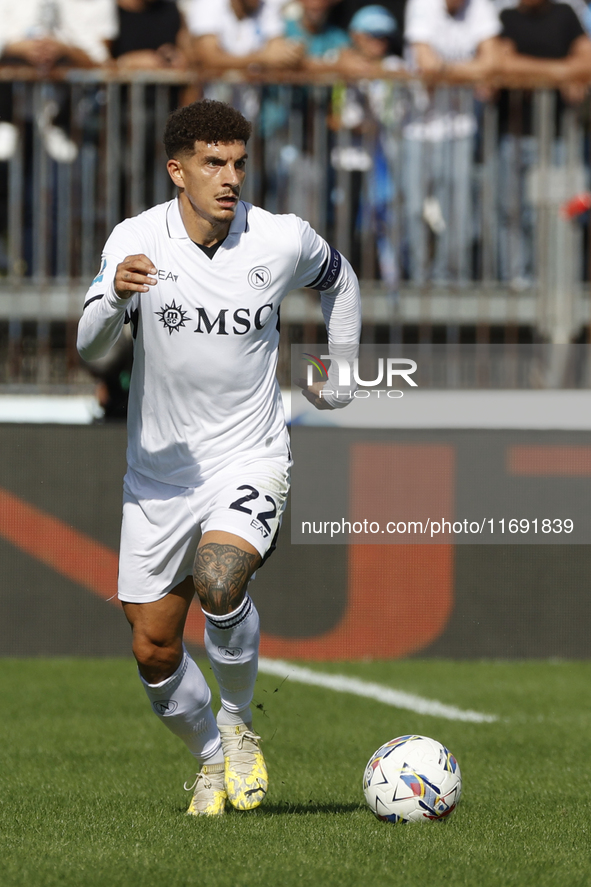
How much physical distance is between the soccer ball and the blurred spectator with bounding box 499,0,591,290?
595 centimetres

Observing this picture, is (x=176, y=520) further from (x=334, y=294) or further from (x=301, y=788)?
(x=301, y=788)

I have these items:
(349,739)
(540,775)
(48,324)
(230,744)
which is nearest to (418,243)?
(48,324)

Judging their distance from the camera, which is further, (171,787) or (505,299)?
(505,299)

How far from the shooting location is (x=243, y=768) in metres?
5.06

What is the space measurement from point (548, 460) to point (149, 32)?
4.71 metres

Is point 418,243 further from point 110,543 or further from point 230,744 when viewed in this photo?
point 230,744

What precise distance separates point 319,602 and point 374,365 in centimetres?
188

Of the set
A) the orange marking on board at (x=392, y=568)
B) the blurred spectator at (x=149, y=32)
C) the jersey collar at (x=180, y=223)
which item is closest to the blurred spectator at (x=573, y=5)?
the blurred spectator at (x=149, y=32)

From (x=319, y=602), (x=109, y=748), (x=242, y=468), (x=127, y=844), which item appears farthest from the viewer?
(x=319, y=602)

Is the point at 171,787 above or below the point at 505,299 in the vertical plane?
below

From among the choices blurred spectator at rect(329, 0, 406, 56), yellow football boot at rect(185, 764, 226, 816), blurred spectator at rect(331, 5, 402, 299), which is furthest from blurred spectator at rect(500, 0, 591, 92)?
yellow football boot at rect(185, 764, 226, 816)

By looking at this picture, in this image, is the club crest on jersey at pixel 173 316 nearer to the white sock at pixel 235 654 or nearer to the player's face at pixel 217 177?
the player's face at pixel 217 177

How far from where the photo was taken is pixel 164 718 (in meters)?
5.12

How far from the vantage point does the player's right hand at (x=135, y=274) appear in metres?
4.48
